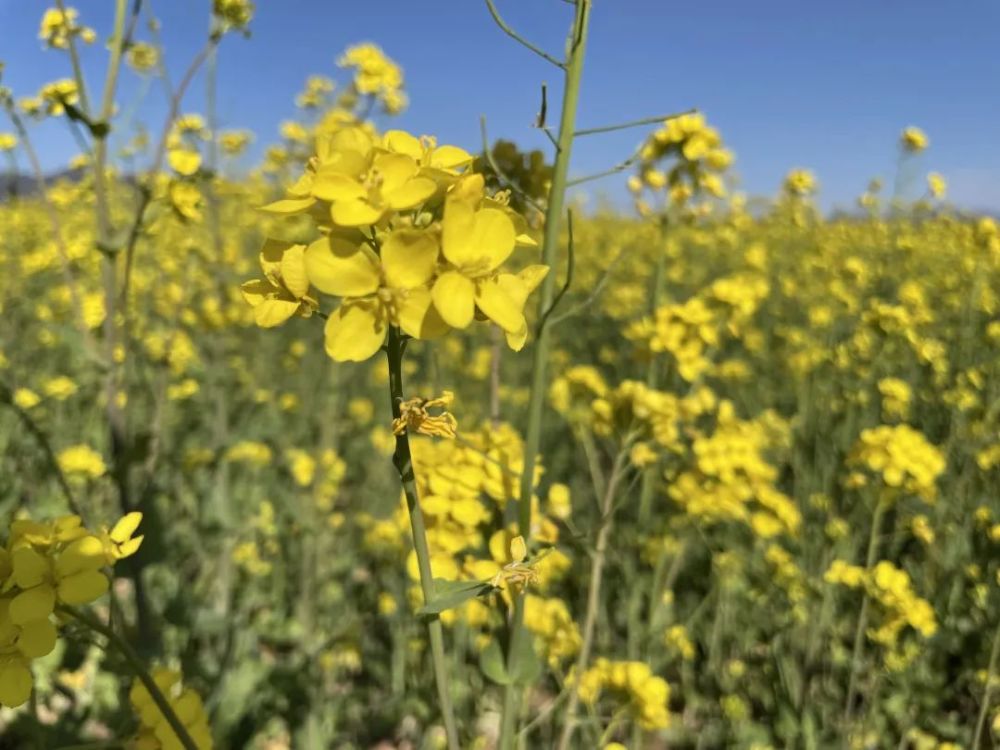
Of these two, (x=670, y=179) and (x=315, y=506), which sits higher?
(x=670, y=179)

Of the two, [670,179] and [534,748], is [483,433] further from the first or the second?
[670,179]

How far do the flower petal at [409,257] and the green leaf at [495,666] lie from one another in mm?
758

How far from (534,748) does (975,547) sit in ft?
7.87

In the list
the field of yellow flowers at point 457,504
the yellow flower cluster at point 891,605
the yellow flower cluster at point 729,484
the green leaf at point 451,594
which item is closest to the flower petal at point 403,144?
the field of yellow flowers at point 457,504

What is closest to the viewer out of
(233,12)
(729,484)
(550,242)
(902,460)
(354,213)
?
(354,213)

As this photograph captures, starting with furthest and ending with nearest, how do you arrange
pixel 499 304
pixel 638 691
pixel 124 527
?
pixel 638 691 → pixel 124 527 → pixel 499 304

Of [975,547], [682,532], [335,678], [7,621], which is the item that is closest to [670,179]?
[682,532]

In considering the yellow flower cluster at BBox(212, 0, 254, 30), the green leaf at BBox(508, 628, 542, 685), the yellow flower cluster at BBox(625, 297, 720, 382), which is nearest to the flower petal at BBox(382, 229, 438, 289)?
the green leaf at BBox(508, 628, 542, 685)

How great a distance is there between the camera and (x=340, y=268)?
2.98 ft

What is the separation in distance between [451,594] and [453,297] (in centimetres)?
43

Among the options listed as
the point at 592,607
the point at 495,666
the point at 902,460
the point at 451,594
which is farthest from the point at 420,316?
the point at 902,460

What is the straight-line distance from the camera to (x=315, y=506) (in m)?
3.60

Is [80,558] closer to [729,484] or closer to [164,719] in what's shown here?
[164,719]

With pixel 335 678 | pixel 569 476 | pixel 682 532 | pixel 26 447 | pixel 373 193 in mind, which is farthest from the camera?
pixel 569 476
